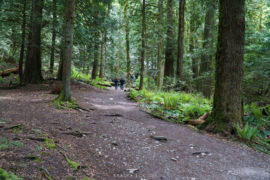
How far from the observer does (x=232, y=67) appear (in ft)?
19.6

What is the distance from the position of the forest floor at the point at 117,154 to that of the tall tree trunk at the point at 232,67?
0.76 metres

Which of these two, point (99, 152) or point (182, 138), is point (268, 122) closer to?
point (182, 138)

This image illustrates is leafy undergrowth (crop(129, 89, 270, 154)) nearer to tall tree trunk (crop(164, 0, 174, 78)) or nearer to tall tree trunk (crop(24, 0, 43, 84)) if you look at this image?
tall tree trunk (crop(164, 0, 174, 78))

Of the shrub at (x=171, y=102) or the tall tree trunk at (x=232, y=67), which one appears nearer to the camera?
the tall tree trunk at (x=232, y=67)

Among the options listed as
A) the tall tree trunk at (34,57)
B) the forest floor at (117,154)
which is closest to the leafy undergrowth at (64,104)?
the forest floor at (117,154)

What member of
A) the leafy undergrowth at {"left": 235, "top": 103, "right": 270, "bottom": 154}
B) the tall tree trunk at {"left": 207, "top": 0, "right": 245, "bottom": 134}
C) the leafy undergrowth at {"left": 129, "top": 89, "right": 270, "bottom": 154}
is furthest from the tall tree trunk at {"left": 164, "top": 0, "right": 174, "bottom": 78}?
the tall tree trunk at {"left": 207, "top": 0, "right": 245, "bottom": 134}

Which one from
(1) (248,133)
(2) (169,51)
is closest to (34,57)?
(2) (169,51)

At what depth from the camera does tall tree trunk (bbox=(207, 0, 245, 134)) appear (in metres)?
5.94

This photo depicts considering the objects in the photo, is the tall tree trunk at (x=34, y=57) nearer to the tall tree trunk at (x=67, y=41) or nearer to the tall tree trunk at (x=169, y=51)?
the tall tree trunk at (x=67, y=41)

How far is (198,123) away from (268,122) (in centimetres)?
227

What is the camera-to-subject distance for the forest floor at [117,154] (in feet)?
9.16

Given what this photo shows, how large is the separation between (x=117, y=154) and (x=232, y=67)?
4274 millimetres

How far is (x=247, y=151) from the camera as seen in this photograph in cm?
486

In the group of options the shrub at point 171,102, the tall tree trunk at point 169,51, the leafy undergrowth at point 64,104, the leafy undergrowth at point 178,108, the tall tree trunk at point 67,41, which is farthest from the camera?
the tall tree trunk at point 169,51
